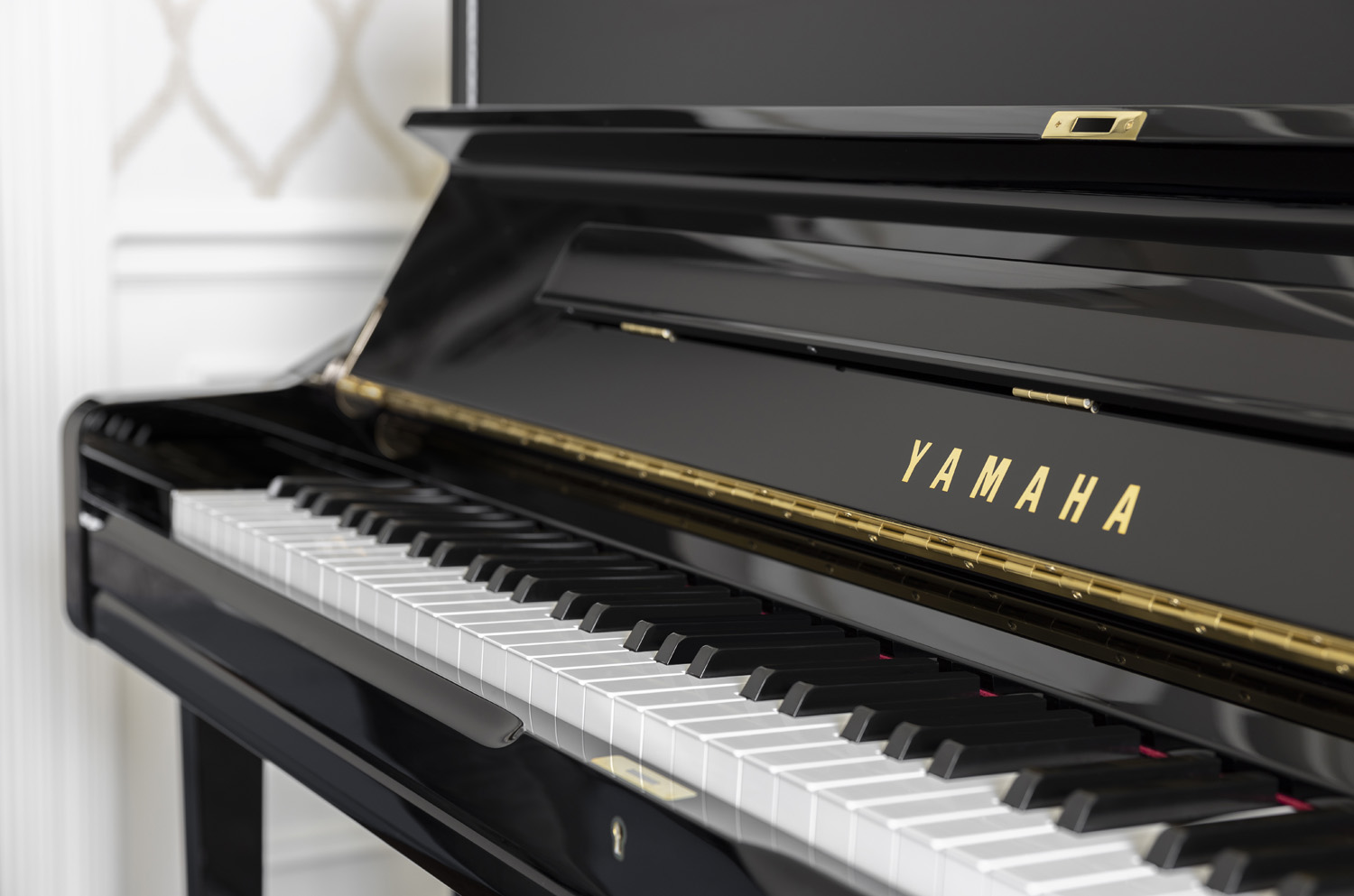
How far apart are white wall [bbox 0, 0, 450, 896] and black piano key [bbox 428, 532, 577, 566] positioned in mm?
857

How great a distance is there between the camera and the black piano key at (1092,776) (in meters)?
0.61

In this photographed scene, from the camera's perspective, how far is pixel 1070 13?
2.99 feet

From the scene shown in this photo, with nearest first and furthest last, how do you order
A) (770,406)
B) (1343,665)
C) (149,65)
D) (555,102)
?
(1343,665)
(770,406)
(555,102)
(149,65)

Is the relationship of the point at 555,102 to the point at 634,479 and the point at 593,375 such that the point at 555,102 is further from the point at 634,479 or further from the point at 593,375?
the point at 634,479

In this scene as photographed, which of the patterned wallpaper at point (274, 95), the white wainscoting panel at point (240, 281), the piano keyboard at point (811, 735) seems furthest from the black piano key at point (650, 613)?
the patterned wallpaper at point (274, 95)

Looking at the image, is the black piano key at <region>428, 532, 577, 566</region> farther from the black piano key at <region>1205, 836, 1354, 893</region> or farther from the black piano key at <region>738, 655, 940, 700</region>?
the black piano key at <region>1205, 836, 1354, 893</region>

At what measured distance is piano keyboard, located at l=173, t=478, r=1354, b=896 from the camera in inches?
22.3

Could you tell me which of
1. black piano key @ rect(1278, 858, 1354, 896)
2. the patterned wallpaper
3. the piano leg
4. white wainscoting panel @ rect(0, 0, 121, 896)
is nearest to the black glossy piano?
black piano key @ rect(1278, 858, 1354, 896)

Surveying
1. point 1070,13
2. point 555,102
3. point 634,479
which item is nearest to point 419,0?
point 555,102

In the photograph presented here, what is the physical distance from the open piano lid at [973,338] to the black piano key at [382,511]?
0.27ft

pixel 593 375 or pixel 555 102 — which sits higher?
Answer: pixel 555 102

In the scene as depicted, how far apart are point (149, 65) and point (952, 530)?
1.34 m

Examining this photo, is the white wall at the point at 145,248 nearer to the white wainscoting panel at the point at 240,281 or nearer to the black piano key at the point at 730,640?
the white wainscoting panel at the point at 240,281

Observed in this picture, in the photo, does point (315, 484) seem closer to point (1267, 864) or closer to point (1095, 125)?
point (1095, 125)
